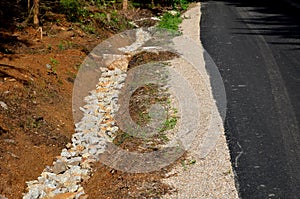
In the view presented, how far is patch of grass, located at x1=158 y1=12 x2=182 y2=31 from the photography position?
18.3 m

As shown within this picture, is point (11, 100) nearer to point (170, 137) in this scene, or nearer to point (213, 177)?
point (170, 137)

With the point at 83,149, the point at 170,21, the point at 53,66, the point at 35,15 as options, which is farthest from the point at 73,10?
the point at 83,149

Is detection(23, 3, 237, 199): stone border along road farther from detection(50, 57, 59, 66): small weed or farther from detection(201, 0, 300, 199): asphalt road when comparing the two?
detection(50, 57, 59, 66): small weed

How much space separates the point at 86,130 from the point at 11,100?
188 cm

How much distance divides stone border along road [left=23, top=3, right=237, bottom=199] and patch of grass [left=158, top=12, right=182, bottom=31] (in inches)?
267

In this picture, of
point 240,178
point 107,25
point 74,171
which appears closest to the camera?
point 240,178

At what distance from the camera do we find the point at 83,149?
29.6ft

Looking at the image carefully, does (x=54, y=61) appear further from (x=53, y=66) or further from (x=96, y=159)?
(x=96, y=159)

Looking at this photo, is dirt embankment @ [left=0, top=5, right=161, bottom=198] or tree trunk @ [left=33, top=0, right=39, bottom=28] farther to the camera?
tree trunk @ [left=33, top=0, right=39, bottom=28]

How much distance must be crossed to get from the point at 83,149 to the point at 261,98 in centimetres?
427

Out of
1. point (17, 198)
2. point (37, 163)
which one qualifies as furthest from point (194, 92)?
point (17, 198)

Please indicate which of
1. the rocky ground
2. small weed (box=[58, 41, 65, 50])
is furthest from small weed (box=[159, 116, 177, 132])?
small weed (box=[58, 41, 65, 50])

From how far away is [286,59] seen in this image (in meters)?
12.3

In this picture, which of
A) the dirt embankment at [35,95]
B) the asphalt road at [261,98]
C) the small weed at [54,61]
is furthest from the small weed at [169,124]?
the small weed at [54,61]
